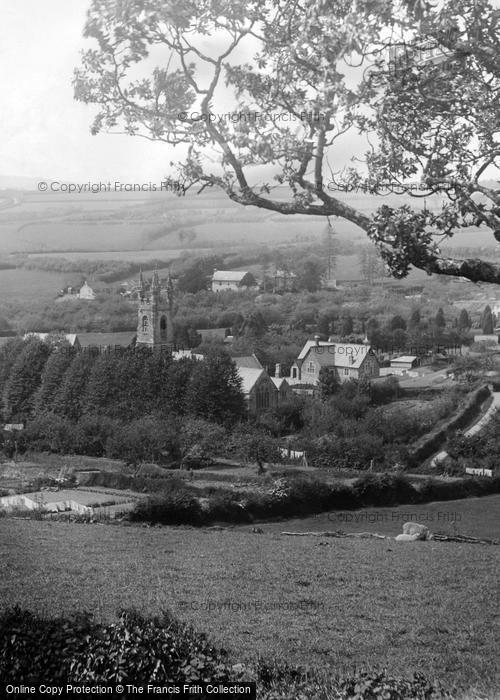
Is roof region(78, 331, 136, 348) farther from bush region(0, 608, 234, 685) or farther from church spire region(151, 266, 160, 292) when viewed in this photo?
bush region(0, 608, 234, 685)

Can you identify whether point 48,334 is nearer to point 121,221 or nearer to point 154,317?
point 154,317

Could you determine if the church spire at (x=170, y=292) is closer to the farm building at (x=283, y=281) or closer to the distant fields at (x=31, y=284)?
the distant fields at (x=31, y=284)

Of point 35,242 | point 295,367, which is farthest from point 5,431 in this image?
point 295,367

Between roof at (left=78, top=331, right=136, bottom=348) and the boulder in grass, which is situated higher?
roof at (left=78, top=331, right=136, bottom=348)

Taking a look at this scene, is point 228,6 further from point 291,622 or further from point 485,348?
point 485,348

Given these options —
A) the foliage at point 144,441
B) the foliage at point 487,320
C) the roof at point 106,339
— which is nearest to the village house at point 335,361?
the foliage at point 487,320

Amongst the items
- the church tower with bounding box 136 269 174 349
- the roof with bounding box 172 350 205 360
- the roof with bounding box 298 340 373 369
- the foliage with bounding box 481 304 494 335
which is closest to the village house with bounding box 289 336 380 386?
the roof with bounding box 298 340 373 369
